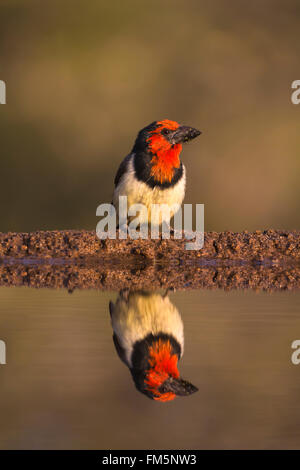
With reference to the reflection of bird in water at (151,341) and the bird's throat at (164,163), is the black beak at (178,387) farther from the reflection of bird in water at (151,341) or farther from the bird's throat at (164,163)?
the bird's throat at (164,163)

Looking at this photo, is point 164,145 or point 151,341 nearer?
point 151,341

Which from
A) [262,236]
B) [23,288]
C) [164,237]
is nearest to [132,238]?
[164,237]

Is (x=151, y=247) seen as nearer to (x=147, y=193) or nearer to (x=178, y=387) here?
(x=147, y=193)

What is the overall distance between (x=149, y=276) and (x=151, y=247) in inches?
32.0

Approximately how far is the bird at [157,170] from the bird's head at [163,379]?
11.7 feet

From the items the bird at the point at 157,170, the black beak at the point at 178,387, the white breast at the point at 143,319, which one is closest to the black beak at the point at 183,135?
the bird at the point at 157,170

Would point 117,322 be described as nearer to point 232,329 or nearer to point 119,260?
point 232,329

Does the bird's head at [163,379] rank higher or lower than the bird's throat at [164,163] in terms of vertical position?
lower

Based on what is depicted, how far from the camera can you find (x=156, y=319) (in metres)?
2.88

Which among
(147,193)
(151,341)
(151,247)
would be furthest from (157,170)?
(151,341)

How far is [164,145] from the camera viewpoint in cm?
592

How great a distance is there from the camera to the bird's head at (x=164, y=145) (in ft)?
19.3

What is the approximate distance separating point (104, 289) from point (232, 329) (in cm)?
132

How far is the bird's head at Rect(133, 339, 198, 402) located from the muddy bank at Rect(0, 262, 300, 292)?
1728 millimetres
